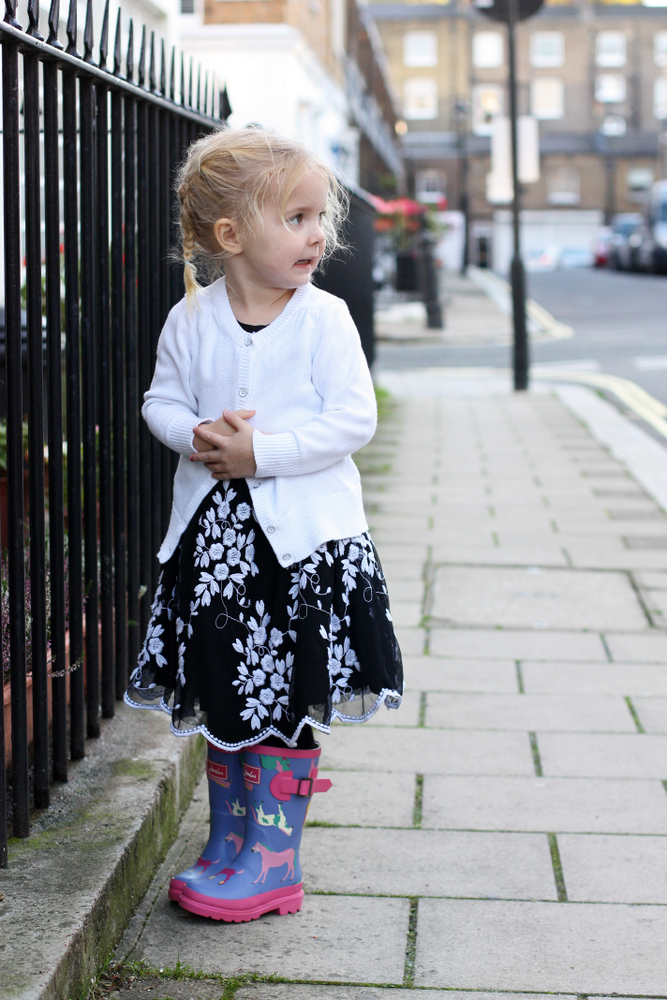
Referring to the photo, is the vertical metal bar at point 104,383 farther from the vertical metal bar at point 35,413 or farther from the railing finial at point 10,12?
the railing finial at point 10,12

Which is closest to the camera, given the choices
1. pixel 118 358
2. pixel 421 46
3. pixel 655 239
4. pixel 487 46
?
pixel 118 358

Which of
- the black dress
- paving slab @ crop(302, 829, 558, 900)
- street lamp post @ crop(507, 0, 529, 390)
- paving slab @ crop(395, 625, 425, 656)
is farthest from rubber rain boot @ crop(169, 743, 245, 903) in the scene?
street lamp post @ crop(507, 0, 529, 390)

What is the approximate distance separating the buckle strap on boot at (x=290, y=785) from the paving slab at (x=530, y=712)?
1.16 meters

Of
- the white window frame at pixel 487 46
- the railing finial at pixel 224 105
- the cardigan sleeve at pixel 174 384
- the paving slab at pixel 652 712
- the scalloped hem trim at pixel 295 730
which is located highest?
the white window frame at pixel 487 46

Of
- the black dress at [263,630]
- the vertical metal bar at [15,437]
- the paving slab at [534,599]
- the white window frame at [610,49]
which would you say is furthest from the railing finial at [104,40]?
the white window frame at [610,49]

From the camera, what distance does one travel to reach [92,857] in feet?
7.33

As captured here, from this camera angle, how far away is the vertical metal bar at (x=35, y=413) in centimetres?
223

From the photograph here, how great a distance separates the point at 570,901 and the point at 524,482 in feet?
15.5

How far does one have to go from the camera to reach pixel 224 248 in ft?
7.22

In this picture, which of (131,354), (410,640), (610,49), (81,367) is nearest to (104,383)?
(81,367)

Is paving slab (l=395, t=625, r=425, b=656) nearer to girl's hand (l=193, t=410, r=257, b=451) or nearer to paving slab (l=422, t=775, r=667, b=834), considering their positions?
paving slab (l=422, t=775, r=667, b=834)

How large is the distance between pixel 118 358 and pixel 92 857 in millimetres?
1197

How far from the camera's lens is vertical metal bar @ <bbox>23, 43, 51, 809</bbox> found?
7.31 feet

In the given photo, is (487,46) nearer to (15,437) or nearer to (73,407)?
(73,407)
